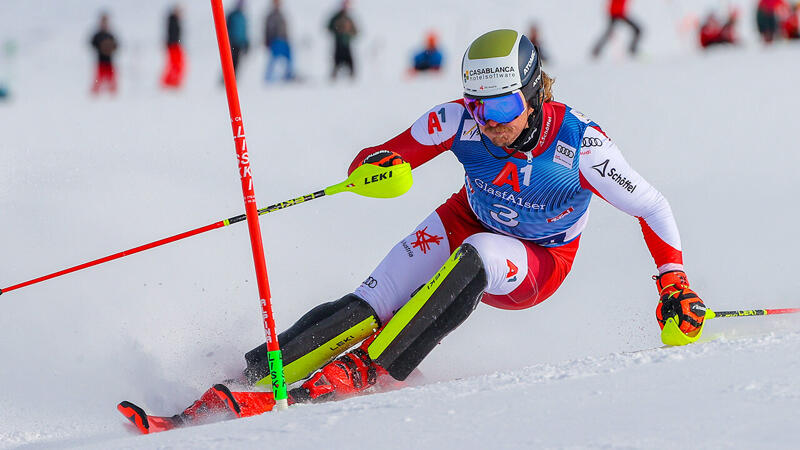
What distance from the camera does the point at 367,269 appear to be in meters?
6.42

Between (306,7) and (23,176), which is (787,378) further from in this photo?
(306,7)

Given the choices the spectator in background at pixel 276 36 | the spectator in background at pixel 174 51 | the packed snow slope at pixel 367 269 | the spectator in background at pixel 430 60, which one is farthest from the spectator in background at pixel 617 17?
the spectator in background at pixel 174 51

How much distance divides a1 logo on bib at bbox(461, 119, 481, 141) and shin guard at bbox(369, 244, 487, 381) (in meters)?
0.53

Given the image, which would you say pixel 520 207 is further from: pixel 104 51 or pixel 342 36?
pixel 104 51

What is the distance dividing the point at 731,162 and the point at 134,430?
6.39 m

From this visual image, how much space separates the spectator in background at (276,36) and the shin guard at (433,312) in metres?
9.85

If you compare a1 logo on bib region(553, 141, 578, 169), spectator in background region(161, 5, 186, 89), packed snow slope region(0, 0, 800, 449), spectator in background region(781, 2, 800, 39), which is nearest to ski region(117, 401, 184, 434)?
packed snow slope region(0, 0, 800, 449)

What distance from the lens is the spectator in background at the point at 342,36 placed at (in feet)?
40.7

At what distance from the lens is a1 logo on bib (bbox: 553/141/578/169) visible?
11.9ft

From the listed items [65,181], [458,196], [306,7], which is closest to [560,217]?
[458,196]

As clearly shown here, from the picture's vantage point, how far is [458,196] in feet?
13.8

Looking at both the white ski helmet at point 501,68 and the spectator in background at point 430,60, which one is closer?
the white ski helmet at point 501,68

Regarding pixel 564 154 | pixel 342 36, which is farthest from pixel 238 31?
pixel 564 154

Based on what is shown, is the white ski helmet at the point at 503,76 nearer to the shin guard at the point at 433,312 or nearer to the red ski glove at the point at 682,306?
the shin guard at the point at 433,312
